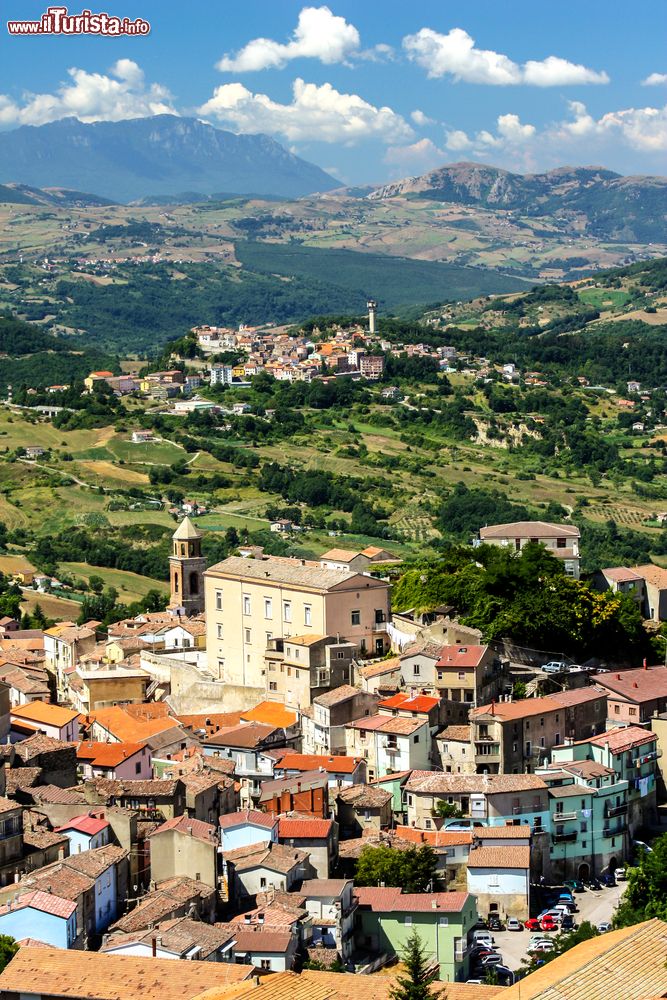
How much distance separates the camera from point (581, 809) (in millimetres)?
36500

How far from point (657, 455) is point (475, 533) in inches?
1214

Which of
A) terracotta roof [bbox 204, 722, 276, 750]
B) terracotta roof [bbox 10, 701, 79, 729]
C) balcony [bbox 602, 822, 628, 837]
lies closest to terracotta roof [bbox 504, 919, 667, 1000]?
balcony [bbox 602, 822, 628, 837]

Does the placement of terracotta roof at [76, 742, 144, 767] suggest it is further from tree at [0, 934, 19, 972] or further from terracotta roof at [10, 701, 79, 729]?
tree at [0, 934, 19, 972]

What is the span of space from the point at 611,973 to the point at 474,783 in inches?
546

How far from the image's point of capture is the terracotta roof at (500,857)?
33.6 meters

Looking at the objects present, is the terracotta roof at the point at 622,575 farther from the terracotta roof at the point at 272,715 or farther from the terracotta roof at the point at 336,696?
the terracotta roof at the point at 272,715

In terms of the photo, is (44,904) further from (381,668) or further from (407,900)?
(381,668)

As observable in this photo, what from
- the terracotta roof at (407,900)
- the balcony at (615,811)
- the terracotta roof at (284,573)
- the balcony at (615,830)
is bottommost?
the balcony at (615,830)

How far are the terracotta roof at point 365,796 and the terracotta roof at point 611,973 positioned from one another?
11.8 m

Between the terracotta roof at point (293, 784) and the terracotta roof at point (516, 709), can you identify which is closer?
the terracotta roof at point (293, 784)

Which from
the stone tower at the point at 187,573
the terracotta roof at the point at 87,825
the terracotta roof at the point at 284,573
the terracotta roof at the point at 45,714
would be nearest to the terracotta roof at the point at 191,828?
the terracotta roof at the point at 87,825

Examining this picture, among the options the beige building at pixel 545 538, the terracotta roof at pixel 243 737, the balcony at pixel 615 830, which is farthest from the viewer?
the beige building at pixel 545 538

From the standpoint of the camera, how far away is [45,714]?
138 feet

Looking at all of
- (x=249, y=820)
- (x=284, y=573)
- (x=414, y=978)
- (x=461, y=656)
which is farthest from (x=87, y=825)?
(x=284, y=573)
